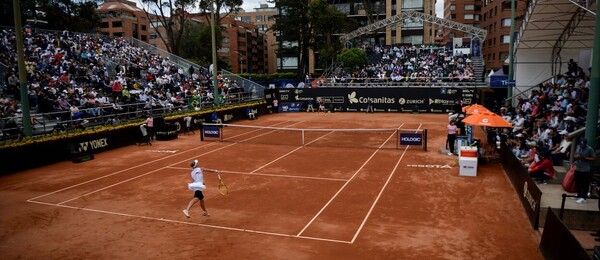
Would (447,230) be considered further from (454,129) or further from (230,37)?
(230,37)

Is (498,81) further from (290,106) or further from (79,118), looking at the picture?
(79,118)

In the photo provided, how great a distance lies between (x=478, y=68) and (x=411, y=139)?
94.3ft

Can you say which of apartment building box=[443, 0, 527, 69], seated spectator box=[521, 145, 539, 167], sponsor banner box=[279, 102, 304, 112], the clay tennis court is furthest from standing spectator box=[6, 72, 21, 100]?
apartment building box=[443, 0, 527, 69]

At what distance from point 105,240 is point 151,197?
3.86 metres

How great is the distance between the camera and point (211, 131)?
27406mm

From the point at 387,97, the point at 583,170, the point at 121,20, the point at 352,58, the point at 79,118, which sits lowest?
the point at 583,170

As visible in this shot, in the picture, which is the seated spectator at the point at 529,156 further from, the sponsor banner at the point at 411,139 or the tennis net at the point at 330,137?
the sponsor banner at the point at 411,139

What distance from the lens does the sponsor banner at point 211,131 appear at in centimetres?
2723

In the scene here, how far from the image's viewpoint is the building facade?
318ft

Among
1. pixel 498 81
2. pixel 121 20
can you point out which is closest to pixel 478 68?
pixel 498 81

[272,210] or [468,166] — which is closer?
[272,210]

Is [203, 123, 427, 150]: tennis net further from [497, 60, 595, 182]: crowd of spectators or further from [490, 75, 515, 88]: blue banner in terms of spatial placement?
[490, 75, 515, 88]: blue banner

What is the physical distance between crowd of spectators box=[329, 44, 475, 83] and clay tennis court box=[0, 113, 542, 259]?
2589cm

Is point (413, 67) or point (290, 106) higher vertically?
point (413, 67)
